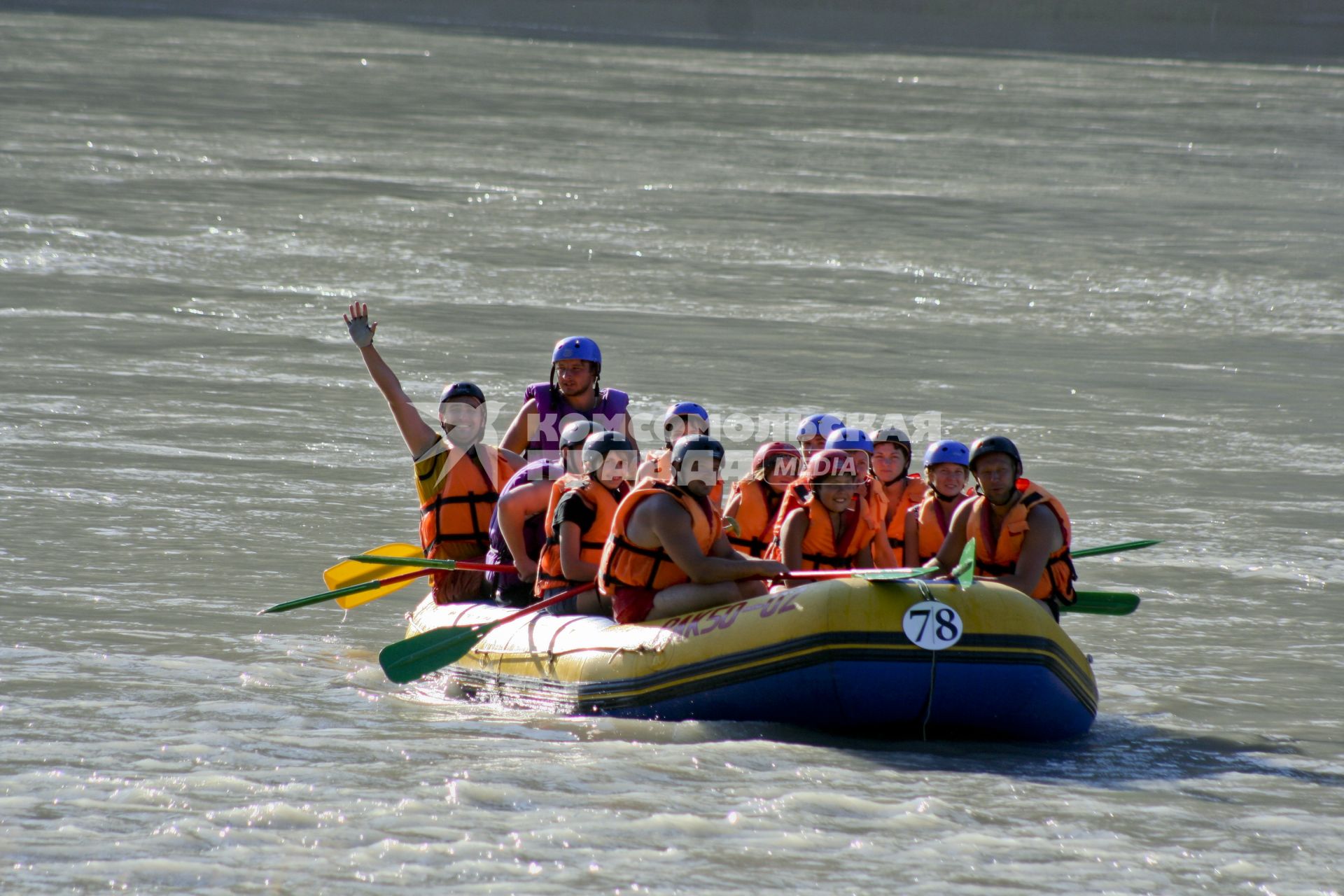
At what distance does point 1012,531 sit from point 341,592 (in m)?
2.71

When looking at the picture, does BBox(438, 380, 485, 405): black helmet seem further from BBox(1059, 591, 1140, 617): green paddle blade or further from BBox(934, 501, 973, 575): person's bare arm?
BBox(1059, 591, 1140, 617): green paddle blade

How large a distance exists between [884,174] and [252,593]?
15896 millimetres

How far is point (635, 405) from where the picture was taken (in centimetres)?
→ 1153

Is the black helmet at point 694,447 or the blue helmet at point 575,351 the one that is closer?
the black helmet at point 694,447

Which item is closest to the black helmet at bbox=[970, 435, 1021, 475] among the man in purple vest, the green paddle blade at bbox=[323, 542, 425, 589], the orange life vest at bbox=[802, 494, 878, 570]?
the orange life vest at bbox=[802, 494, 878, 570]

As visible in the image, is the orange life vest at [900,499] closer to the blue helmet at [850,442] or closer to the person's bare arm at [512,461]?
the blue helmet at [850,442]

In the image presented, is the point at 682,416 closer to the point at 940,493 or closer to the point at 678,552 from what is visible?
the point at 678,552

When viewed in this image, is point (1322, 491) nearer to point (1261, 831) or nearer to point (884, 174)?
point (1261, 831)

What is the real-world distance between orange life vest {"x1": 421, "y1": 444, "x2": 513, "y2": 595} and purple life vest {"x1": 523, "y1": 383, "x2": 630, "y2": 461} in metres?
0.33

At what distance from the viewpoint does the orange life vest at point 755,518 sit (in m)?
6.97

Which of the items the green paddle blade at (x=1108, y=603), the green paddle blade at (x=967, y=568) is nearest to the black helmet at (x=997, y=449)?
the green paddle blade at (x=967, y=568)

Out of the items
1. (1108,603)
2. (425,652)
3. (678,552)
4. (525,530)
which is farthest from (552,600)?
(1108,603)

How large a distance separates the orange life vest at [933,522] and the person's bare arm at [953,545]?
66 centimetres

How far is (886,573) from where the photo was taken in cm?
566
